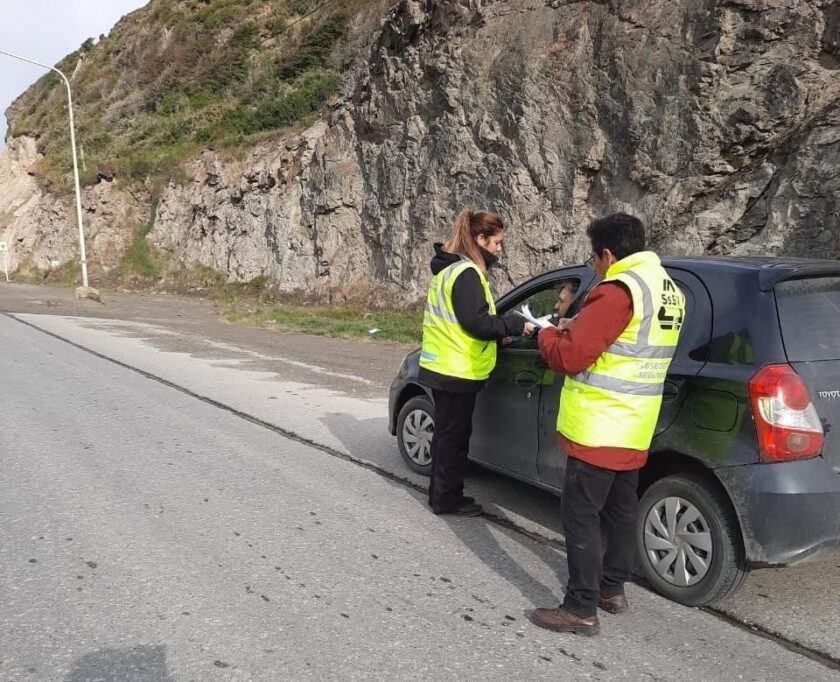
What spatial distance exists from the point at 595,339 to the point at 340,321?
16898 mm

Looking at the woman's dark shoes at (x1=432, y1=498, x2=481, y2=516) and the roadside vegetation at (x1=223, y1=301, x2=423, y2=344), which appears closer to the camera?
the woman's dark shoes at (x1=432, y1=498, x2=481, y2=516)

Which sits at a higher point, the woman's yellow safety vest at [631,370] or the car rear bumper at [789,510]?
the woman's yellow safety vest at [631,370]

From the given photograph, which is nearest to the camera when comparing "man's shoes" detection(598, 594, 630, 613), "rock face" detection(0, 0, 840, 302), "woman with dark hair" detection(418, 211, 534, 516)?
"man's shoes" detection(598, 594, 630, 613)

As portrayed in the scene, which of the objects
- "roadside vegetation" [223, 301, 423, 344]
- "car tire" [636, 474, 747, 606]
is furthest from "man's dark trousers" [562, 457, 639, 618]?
"roadside vegetation" [223, 301, 423, 344]

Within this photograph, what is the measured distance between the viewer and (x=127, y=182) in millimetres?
38625

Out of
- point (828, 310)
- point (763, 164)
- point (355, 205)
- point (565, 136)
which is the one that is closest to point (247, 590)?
point (828, 310)

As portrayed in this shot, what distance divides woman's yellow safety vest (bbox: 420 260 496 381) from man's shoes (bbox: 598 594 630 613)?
1.58 m

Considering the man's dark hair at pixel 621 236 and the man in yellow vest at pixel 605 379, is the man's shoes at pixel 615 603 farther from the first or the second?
the man's dark hair at pixel 621 236

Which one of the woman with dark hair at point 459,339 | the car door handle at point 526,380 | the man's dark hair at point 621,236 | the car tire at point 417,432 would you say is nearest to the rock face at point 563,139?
the car tire at point 417,432

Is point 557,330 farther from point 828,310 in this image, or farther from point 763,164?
point 763,164

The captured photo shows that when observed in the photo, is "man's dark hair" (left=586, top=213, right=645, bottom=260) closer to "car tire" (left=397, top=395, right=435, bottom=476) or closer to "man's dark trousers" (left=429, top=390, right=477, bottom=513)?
"man's dark trousers" (left=429, top=390, right=477, bottom=513)

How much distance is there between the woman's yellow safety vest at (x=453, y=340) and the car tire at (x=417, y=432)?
3.42 feet

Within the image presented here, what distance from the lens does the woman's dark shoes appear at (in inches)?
190

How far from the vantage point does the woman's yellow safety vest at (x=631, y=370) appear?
3.12 metres
